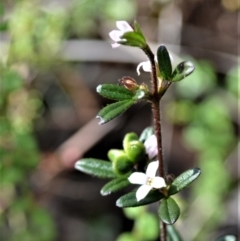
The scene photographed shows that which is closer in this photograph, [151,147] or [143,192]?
[143,192]

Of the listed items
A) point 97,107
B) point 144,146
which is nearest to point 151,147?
point 144,146

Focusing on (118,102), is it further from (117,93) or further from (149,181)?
(149,181)

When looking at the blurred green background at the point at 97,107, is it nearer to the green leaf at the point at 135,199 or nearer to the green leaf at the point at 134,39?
the green leaf at the point at 135,199

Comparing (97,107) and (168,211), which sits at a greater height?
(168,211)

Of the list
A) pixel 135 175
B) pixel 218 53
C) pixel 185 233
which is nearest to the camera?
pixel 135 175

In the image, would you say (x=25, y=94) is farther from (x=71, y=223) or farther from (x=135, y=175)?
(x=135, y=175)

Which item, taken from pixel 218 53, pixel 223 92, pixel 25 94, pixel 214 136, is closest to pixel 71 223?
pixel 25 94
